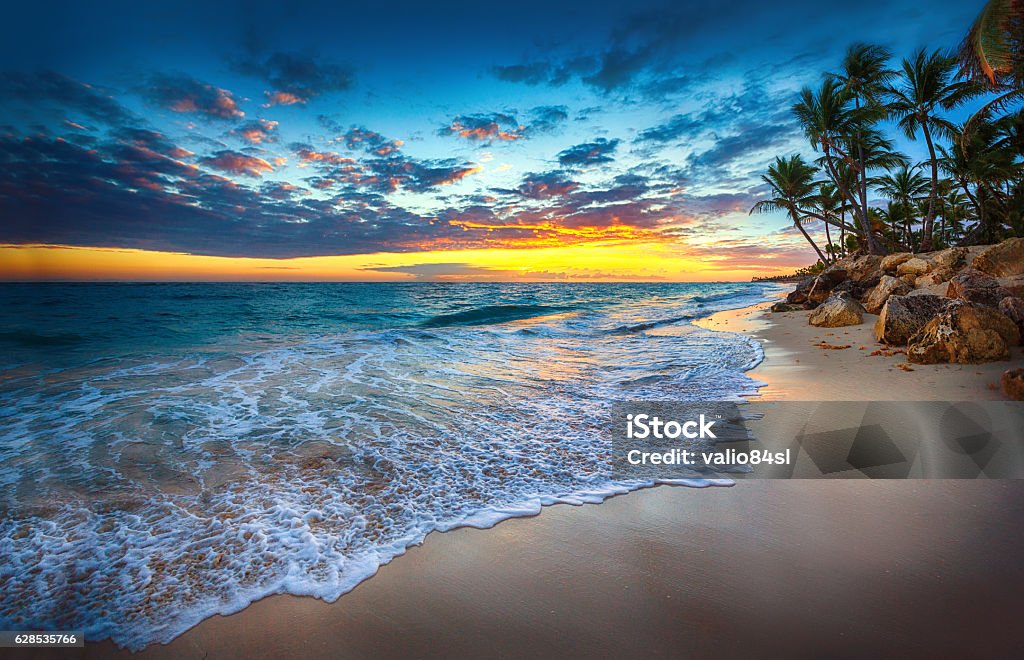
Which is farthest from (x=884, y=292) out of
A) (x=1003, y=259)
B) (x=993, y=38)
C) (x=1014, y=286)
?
(x=993, y=38)

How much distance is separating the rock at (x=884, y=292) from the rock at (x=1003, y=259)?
85.1 inches

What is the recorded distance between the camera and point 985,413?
A: 15.3 ft

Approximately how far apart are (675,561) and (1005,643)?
1.43 m

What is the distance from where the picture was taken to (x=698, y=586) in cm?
245

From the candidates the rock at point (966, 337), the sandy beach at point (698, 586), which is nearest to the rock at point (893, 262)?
the rock at point (966, 337)

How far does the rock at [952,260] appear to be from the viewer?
1359 cm

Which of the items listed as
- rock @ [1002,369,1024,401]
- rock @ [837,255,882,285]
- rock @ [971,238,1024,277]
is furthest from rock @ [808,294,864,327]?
rock @ [837,255,882,285]

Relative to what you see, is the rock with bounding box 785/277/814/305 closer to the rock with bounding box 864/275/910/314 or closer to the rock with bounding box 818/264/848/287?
the rock with bounding box 818/264/848/287

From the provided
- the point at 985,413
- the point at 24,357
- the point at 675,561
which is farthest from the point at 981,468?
the point at 24,357

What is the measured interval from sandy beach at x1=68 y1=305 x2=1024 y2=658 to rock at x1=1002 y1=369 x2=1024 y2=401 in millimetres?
2425

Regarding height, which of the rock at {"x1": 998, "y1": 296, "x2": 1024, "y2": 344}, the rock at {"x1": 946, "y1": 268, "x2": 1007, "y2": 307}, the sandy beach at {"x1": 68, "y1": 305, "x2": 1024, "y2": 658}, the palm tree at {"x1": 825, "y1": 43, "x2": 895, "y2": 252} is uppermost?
the palm tree at {"x1": 825, "y1": 43, "x2": 895, "y2": 252}

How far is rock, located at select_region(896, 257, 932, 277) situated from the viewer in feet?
48.4

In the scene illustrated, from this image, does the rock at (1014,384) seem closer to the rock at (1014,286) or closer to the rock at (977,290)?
the rock at (977,290)

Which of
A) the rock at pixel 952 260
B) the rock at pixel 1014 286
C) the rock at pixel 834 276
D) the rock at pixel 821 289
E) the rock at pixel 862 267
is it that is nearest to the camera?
the rock at pixel 1014 286
